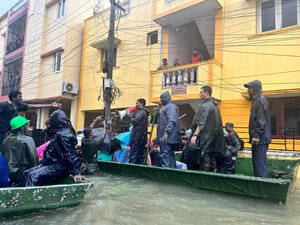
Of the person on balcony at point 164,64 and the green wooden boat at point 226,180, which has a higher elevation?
the person on balcony at point 164,64

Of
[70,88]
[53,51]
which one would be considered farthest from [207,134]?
[53,51]

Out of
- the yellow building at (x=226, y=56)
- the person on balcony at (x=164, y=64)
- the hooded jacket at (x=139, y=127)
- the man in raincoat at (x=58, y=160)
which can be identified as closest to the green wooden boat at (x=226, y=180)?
the hooded jacket at (x=139, y=127)

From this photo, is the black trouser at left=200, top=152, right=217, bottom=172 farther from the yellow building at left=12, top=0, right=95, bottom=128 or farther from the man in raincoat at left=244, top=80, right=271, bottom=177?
the yellow building at left=12, top=0, right=95, bottom=128

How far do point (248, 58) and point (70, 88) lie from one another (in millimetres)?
10622

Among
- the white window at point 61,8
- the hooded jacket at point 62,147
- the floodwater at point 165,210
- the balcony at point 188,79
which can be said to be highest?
the white window at point 61,8

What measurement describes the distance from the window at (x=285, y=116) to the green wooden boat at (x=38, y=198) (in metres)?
8.17

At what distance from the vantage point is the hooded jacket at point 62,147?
12.6 ft

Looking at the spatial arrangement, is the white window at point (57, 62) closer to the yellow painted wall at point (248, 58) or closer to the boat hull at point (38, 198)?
the yellow painted wall at point (248, 58)

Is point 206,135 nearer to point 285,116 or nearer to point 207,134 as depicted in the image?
point 207,134

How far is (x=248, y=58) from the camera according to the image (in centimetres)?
1055

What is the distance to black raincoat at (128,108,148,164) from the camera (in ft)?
21.9

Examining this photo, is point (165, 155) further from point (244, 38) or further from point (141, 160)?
point (244, 38)

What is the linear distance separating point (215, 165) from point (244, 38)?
6702 mm

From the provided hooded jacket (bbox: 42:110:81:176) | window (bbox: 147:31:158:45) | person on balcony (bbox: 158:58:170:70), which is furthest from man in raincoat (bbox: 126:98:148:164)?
window (bbox: 147:31:158:45)
